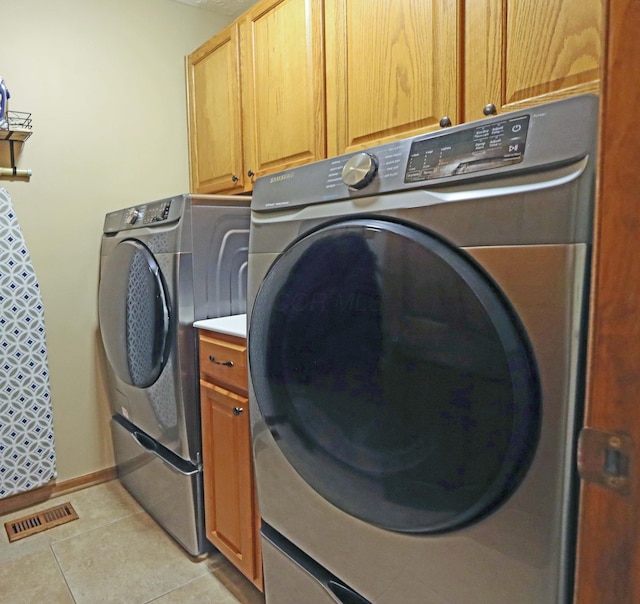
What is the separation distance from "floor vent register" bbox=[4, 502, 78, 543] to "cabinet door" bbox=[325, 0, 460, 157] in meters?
1.90

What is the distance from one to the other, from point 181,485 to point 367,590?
0.95 metres

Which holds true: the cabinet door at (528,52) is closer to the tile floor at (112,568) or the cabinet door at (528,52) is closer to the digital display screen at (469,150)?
Answer: the digital display screen at (469,150)

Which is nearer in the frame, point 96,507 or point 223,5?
point 96,507

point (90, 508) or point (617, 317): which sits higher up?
point (617, 317)

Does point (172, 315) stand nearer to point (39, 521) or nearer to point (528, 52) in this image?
point (39, 521)

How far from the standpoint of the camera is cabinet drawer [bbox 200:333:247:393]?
1389 millimetres

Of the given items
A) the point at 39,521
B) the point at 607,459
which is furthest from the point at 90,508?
the point at 607,459

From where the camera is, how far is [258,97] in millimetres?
1980

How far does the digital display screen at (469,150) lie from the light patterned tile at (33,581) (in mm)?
1730

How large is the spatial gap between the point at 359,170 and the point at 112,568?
167 cm

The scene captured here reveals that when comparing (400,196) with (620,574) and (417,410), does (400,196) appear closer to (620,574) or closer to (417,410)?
(417,410)

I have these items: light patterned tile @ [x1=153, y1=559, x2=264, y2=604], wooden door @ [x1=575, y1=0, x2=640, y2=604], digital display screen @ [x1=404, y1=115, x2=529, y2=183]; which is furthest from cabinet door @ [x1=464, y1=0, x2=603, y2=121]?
light patterned tile @ [x1=153, y1=559, x2=264, y2=604]

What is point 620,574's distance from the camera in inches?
15.4

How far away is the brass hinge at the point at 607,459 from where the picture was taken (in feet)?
1.26
